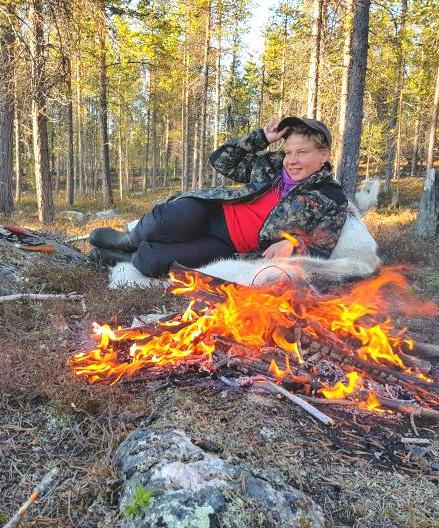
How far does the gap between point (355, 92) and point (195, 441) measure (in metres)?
8.36

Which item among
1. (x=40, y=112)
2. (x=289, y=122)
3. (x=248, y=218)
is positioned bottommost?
(x=248, y=218)

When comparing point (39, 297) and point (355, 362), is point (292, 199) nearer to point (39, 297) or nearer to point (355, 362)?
point (355, 362)

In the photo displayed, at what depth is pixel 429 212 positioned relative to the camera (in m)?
9.59

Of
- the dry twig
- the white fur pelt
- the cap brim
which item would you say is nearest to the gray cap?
the cap brim

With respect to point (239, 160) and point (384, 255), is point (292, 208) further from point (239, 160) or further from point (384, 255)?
point (384, 255)

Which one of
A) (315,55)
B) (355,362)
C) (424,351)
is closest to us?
(355,362)

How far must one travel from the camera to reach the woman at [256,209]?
417 cm

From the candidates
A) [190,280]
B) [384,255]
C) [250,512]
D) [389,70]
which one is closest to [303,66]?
[389,70]

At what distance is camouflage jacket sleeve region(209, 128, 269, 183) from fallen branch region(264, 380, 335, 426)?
2.77 meters

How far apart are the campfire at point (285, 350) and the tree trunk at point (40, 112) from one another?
27.0 feet

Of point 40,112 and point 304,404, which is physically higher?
point 40,112

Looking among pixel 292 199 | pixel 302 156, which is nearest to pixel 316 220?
pixel 292 199

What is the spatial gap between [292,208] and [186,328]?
→ 1674 mm

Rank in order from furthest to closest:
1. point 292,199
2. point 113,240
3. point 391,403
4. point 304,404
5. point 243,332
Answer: point 113,240 < point 292,199 < point 243,332 < point 391,403 < point 304,404
